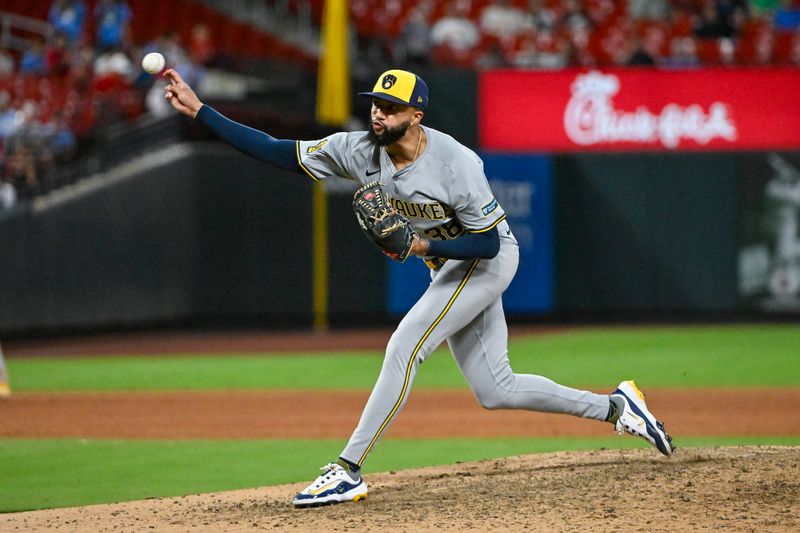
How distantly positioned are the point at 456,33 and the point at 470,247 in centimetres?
1271

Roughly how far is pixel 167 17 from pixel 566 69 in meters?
6.72

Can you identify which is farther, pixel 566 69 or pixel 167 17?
pixel 167 17

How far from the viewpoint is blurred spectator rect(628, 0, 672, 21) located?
18141 mm

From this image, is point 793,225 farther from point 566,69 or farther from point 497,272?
point 497,272

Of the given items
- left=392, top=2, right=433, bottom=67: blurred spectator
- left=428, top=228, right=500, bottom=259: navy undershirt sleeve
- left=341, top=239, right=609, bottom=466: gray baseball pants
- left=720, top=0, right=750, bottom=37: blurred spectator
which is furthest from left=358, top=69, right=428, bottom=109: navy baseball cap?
left=720, top=0, right=750, bottom=37: blurred spectator

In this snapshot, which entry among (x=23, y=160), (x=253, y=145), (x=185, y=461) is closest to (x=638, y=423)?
(x=253, y=145)

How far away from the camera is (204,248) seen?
641 inches

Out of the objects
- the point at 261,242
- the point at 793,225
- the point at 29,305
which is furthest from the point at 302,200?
the point at 793,225

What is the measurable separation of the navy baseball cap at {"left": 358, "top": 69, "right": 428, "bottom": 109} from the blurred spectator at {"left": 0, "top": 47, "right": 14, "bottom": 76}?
40.5 ft

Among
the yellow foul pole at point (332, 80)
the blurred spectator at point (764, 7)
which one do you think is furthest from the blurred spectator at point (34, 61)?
the blurred spectator at point (764, 7)

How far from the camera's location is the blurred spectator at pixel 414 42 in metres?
16.9

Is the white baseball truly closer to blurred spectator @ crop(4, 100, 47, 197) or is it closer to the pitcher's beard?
the pitcher's beard

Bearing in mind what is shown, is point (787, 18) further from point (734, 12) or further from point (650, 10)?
point (650, 10)

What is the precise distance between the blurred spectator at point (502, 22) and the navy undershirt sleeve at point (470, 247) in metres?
12.7
